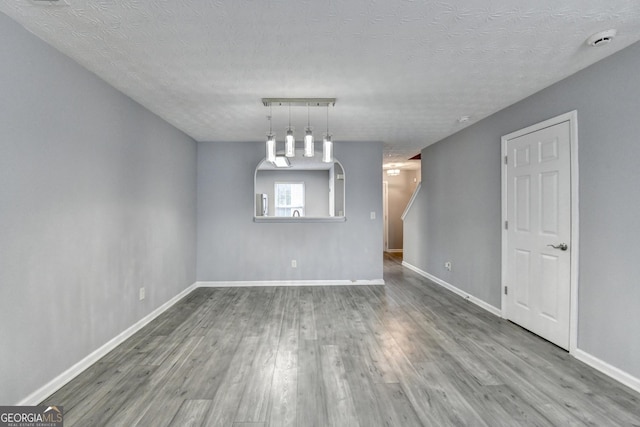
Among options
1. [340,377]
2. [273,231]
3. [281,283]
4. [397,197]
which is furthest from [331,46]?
[397,197]

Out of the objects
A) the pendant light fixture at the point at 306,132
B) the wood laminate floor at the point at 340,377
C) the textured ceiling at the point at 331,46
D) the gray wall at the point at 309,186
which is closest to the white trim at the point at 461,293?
the wood laminate floor at the point at 340,377

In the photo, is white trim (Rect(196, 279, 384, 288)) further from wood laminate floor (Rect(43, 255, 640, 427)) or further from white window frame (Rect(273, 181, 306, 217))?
wood laminate floor (Rect(43, 255, 640, 427))

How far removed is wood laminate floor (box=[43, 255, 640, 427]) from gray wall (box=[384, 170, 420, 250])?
5.75m

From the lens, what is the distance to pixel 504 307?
11.5ft

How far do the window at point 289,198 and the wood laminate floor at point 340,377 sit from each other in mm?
1998

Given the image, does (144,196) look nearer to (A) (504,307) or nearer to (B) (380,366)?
(B) (380,366)

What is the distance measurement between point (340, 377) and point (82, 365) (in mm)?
2004

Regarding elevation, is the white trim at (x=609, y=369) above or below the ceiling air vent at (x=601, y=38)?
below

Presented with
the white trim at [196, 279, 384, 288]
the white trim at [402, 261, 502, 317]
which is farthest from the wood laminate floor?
the white trim at [196, 279, 384, 288]

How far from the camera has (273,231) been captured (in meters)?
5.07

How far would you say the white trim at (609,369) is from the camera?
6.99 ft

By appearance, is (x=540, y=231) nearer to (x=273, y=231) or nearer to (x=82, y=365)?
(x=273, y=231)

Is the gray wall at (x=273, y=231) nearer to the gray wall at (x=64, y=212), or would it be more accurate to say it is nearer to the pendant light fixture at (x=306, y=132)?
the gray wall at (x=64, y=212)

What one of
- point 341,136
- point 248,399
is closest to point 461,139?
point 341,136
